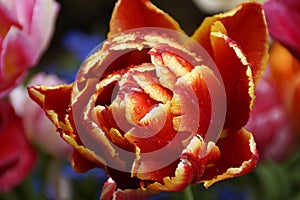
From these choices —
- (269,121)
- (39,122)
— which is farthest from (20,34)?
(269,121)

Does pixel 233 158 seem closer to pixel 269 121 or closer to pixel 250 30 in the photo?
pixel 250 30

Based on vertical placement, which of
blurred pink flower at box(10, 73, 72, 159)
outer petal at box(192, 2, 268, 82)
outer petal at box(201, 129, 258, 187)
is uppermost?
outer petal at box(192, 2, 268, 82)

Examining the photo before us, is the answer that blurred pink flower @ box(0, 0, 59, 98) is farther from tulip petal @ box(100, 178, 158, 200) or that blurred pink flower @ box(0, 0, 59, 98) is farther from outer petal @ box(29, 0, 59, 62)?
tulip petal @ box(100, 178, 158, 200)

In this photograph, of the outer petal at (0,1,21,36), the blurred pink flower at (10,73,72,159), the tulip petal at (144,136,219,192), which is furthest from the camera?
the blurred pink flower at (10,73,72,159)

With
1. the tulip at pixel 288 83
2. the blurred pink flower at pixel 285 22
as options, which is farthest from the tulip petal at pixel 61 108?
the tulip at pixel 288 83

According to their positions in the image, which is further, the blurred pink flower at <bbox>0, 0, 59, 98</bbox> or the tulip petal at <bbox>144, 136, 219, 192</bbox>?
the blurred pink flower at <bbox>0, 0, 59, 98</bbox>

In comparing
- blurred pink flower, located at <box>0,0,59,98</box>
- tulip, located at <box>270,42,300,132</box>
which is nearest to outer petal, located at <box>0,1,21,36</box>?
blurred pink flower, located at <box>0,0,59,98</box>
